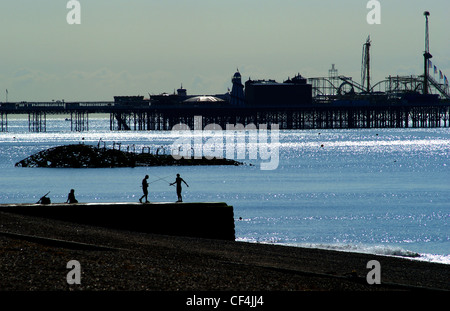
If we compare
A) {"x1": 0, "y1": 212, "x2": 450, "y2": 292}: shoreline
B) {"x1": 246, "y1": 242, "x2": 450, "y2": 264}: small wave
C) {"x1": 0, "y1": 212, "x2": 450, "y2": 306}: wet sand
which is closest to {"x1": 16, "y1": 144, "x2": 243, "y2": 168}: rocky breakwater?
{"x1": 246, "y1": 242, "x2": 450, "y2": 264}: small wave

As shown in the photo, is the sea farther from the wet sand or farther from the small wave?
the wet sand

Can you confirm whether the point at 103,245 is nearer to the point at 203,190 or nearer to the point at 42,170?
the point at 203,190

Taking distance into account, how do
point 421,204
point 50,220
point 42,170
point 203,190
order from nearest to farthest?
point 50,220
point 421,204
point 203,190
point 42,170

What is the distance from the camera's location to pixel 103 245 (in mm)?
24562

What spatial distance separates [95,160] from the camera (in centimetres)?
11200

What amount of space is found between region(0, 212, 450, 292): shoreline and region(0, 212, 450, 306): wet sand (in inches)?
0.8

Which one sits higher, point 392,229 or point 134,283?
point 134,283

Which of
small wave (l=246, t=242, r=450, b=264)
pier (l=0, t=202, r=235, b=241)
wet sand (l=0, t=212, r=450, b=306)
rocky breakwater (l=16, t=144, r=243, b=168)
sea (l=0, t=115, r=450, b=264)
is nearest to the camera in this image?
wet sand (l=0, t=212, r=450, b=306)

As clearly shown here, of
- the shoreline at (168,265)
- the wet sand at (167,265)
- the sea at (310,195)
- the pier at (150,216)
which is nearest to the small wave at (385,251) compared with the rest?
the sea at (310,195)

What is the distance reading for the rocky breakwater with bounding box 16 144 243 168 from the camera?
11219 cm

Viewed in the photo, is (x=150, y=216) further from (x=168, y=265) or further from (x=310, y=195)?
(x=310, y=195)

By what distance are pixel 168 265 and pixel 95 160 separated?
305 feet

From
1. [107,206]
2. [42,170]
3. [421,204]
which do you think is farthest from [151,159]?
[107,206]
